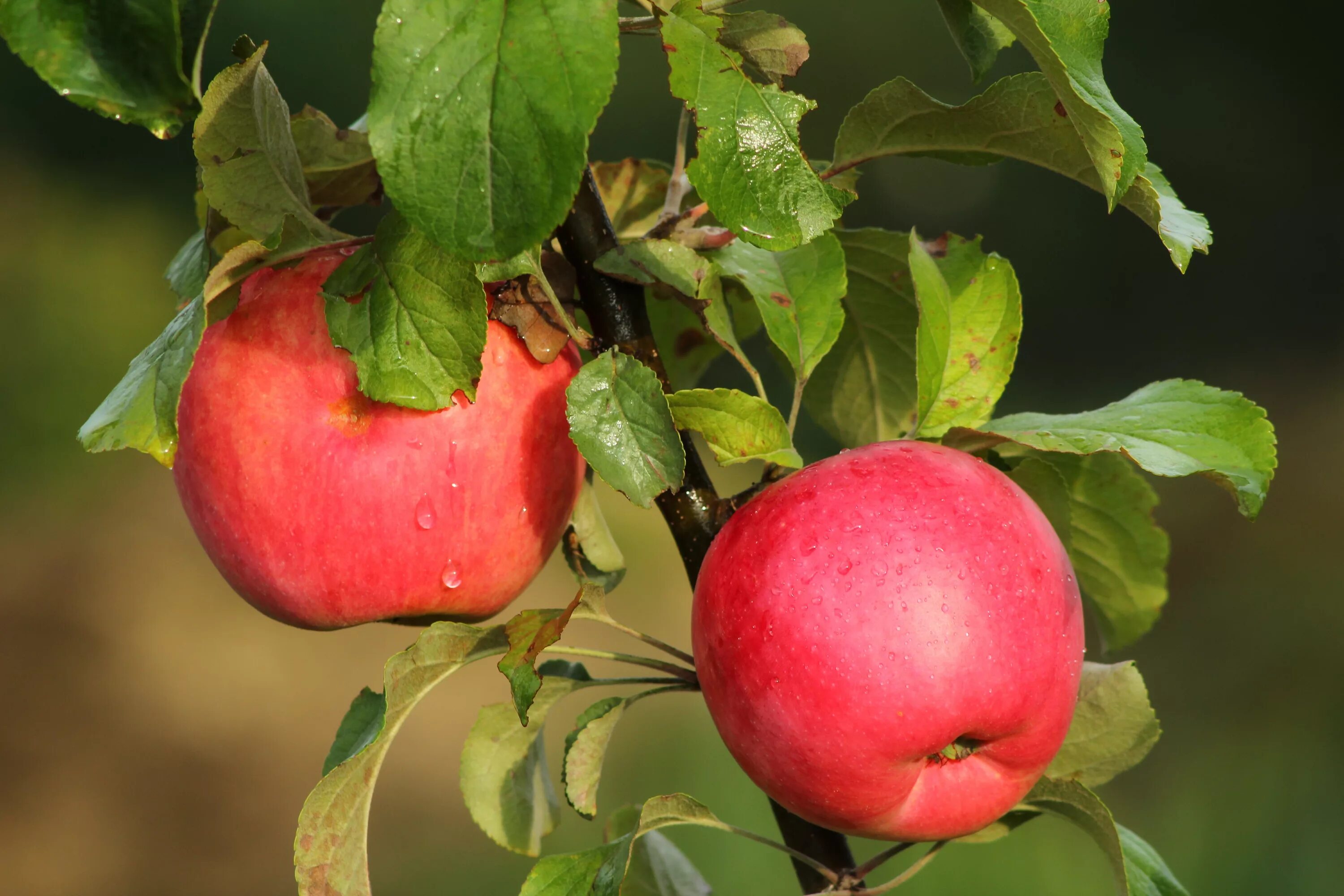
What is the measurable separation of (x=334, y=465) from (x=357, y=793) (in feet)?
0.50

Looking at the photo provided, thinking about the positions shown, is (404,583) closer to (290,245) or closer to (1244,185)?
(290,245)

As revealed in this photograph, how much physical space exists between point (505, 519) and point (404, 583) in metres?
0.06

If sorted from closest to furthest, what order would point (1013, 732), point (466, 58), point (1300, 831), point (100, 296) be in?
point (466, 58) → point (1013, 732) → point (1300, 831) → point (100, 296)

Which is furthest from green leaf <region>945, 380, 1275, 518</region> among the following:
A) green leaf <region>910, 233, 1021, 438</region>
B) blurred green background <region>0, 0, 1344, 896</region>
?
blurred green background <region>0, 0, 1344, 896</region>

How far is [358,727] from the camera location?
552 millimetres

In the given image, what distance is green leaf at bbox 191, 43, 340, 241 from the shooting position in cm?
43

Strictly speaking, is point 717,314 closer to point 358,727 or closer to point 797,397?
point 797,397

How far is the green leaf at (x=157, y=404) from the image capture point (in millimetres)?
433

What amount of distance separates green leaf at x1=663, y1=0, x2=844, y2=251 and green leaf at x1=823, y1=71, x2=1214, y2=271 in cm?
9

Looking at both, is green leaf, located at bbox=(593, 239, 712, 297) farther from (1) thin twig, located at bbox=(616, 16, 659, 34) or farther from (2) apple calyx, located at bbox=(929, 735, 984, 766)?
(2) apple calyx, located at bbox=(929, 735, 984, 766)

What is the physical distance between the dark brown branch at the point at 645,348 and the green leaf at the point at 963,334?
0.38 ft

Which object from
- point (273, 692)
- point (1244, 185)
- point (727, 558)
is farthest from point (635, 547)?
point (727, 558)

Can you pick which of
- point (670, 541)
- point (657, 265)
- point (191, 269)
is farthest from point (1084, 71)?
point (670, 541)

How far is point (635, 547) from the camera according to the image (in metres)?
2.93
